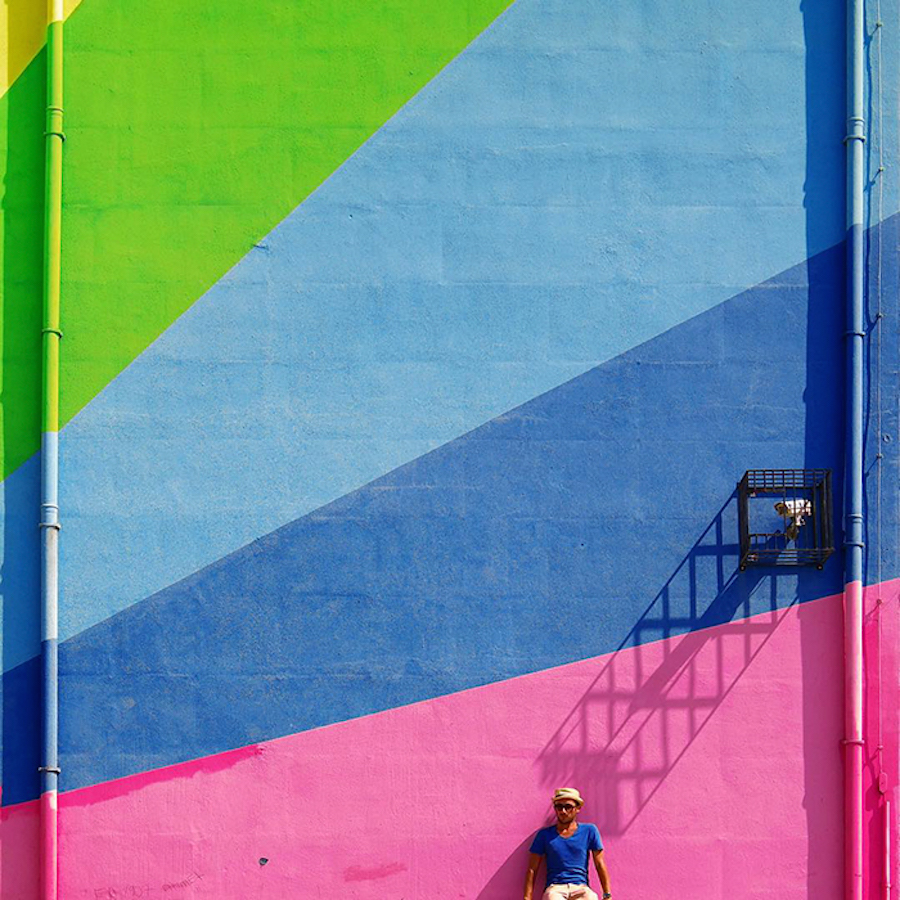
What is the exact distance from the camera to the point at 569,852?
9578 mm

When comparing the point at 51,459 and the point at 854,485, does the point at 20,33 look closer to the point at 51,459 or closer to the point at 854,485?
the point at 51,459

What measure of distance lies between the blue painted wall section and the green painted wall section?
5.93 feet

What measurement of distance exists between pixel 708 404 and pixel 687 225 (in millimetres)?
1236

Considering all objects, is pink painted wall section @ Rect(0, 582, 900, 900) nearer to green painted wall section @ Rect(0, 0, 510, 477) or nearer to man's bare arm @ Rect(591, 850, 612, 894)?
man's bare arm @ Rect(591, 850, 612, 894)

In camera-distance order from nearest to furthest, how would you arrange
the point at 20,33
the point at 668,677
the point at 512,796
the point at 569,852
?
1. the point at 569,852
2. the point at 512,796
3. the point at 668,677
4. the point at 20,33

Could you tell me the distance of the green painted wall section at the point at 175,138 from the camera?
10211 millimetres

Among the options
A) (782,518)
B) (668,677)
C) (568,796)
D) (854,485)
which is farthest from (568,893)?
(854,485)

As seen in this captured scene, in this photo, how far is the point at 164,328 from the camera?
33.5 ft

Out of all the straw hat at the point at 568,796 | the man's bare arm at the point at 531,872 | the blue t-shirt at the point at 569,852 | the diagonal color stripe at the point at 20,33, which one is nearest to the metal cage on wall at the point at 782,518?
the straw hat at the point at 568,796

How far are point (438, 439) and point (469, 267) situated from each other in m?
1.19

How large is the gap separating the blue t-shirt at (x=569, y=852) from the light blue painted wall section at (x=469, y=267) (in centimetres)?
265

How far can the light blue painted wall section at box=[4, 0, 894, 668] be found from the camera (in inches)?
397

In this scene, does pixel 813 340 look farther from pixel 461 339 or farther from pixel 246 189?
pixel 246 189

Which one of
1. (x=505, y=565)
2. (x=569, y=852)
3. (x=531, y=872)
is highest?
(x=505, y=565)
